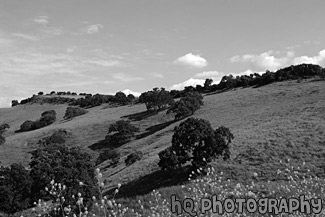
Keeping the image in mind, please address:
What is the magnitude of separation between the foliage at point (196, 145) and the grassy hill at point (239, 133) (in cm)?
169

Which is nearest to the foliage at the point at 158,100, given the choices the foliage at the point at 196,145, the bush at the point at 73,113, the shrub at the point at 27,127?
the bush at the point at 73,113

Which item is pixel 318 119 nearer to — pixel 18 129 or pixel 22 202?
pixel 22 202

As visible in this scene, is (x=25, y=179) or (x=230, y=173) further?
(x=25, y=179)

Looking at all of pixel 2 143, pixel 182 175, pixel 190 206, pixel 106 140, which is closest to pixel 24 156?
pixel 2 143

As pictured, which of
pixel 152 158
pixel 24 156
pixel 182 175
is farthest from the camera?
pixel 24 156

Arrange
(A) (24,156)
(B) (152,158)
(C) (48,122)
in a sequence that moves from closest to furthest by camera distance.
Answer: (B) (152,158) → (A) (24,156) → (C) (48,122)

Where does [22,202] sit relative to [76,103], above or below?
below

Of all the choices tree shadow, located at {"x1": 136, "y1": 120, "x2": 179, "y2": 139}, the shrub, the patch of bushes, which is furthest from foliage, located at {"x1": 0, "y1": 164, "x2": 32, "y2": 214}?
the shrub

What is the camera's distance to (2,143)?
242 feet

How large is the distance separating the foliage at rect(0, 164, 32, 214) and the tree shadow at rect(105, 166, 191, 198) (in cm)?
873

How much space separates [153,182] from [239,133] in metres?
15.5

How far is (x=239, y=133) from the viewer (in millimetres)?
44688

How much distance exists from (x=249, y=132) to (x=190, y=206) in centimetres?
3860

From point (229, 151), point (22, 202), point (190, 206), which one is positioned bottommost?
point (22, 202)
